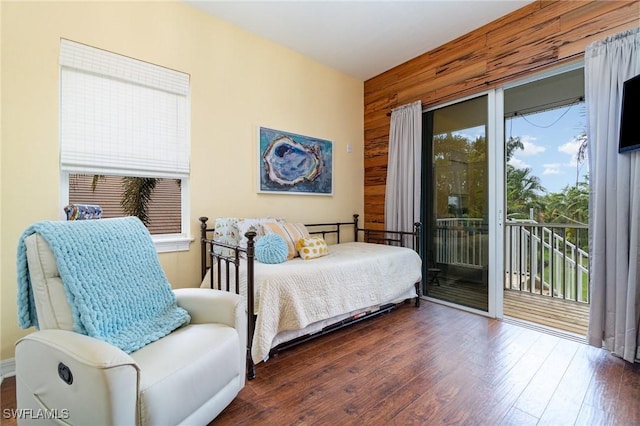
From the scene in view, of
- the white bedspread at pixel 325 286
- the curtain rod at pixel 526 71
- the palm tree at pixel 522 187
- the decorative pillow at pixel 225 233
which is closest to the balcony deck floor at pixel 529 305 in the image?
the white bedspread at pixel 325 286

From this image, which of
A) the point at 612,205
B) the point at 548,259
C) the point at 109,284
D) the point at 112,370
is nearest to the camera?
the point at 112,370

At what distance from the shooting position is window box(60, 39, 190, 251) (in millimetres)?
1968

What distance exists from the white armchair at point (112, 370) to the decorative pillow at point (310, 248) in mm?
1056

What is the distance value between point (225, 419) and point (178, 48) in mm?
2626

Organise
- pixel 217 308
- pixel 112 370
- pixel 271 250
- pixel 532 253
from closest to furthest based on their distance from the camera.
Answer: pixel 112 370 < pixel 217 308 < pixel 271 250 < pixel 532 253

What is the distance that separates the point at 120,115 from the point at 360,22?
2.15 m

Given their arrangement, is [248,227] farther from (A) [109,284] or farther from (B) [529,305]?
(B) [529,305]

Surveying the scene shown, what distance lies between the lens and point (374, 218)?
3.76m

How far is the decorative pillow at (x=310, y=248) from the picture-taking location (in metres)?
2.49

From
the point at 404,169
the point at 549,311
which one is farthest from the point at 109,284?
the point at 549,311

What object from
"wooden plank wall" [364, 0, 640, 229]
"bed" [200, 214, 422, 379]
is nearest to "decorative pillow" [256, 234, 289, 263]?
"bed" [200, 214, 422, 379]

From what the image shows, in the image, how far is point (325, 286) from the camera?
215 cm

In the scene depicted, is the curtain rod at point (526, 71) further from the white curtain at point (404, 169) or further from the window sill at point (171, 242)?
the window sill at point (171, 242)

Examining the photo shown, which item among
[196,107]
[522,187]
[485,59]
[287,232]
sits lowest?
[287,232]
